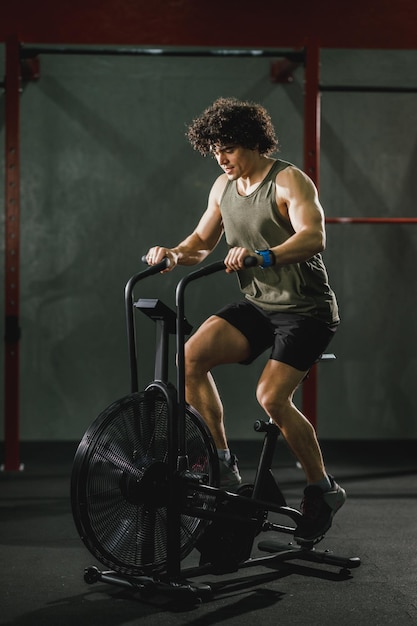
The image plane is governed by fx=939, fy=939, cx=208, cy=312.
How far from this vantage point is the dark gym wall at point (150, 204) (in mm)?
6359

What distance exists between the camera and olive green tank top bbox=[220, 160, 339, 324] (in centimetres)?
340

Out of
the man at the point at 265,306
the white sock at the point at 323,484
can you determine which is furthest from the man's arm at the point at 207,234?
the white sock at the point at 323,484

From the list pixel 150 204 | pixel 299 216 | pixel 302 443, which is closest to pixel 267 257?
pixel 299 216

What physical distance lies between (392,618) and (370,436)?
12.1 ft

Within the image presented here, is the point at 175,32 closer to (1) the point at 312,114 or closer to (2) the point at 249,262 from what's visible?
(1) the point at 312,114

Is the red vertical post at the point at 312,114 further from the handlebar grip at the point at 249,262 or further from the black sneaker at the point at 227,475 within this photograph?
the handlebar grip at the point at 249,262

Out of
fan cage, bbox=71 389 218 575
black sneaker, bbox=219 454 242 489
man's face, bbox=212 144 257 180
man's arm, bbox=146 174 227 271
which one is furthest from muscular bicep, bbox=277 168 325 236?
black sneaker, bbox=219 454 242 489

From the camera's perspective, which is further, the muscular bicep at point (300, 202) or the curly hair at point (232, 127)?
the curly hair at point (232, 127)

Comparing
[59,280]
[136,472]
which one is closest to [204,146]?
[136,472]

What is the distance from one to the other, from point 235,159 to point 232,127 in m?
0.12

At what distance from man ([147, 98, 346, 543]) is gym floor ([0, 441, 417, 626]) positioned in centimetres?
29

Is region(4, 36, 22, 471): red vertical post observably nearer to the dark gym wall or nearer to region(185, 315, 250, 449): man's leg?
the dark gym wall

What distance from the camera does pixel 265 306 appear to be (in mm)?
3465

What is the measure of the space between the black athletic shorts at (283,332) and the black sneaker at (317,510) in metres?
0.46
